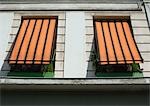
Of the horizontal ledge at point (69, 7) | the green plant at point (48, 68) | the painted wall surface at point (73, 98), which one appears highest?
the horizontal ledge at point (69, 7)

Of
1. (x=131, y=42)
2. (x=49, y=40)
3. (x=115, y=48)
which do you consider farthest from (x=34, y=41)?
(x=131, y=42)

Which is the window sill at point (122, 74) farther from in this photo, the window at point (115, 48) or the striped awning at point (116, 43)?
the striped awning at point (116, 43)

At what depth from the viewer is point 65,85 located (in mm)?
6625

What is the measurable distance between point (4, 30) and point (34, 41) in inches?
39.6

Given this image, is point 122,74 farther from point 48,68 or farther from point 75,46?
point 48,68

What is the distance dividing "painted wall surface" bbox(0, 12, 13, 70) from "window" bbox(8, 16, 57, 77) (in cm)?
33

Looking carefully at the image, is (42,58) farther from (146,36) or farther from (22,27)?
(146,36)

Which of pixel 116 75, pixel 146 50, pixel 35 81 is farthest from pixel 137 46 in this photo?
pixel 35 81

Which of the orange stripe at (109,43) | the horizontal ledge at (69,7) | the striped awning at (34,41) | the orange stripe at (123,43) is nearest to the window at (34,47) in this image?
the striped awning at (34,41)

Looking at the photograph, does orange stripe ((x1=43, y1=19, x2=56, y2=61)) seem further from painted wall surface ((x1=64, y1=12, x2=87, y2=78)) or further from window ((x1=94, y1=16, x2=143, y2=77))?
window ((x1=94, y1=16, x2=143, y2=77))

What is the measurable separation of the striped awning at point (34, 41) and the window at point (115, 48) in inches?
41.2

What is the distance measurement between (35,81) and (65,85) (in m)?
0.59

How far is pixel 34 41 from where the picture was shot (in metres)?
7.48

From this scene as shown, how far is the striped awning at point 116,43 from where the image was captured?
22.7ft
